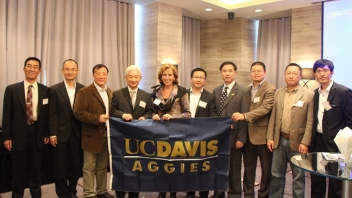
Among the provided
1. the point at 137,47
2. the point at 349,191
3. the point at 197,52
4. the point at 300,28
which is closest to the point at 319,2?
the point at 300,28

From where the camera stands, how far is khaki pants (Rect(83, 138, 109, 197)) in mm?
3309

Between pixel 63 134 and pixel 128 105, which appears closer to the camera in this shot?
pixel 128 105

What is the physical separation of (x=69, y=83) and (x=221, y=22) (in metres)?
4.78

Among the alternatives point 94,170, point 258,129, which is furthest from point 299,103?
point 94,170

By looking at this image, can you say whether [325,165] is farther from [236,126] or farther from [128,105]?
[128,105]

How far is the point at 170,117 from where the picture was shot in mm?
2951

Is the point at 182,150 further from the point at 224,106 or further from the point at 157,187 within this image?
the point at 224,106

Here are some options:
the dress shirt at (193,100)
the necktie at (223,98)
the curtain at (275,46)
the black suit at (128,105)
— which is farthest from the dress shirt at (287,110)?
the curtain at (275,46)

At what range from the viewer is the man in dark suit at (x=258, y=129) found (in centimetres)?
324

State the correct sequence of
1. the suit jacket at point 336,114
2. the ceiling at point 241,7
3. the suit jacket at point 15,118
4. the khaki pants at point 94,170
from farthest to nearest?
the ceiling at point 241,7 → the khaki pants at point 94,170 → the suit jacket at point 15,118 → the suit jacket at point 336,114

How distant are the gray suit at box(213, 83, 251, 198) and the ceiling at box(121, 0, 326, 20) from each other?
3.12m

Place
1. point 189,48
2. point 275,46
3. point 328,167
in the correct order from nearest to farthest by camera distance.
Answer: point 328,167
point 275,46
point 189,48

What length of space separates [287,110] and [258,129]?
38cm

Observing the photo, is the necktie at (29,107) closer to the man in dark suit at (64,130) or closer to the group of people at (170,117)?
the group of people at (170,117)
